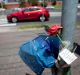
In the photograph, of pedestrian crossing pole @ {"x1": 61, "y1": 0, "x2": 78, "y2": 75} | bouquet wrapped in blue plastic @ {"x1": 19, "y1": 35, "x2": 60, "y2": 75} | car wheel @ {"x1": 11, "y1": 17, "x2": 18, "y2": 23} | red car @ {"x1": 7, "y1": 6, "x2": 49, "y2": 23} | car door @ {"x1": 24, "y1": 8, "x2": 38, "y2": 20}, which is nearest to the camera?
bouquet wrapped in blue plastic @ {"x1": 19, "y1": 35, "x2": 60, "y2": 75}

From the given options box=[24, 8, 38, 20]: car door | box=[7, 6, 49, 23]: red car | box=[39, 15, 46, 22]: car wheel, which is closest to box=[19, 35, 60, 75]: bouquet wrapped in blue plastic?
box=[39, 15, 46, 22]: car wheel

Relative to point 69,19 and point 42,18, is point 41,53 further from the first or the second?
point 42,18

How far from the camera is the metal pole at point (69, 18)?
429 cm

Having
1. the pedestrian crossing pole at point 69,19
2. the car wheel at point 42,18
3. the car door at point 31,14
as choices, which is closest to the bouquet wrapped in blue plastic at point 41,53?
the pedestrian crossing pole at point 69,19

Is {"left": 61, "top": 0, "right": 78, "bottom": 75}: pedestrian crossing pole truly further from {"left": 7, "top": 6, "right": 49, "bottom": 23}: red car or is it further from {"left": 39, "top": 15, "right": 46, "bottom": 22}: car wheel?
{"left": 7, "top": 6, "right": 49, "bottom": 23}: red car

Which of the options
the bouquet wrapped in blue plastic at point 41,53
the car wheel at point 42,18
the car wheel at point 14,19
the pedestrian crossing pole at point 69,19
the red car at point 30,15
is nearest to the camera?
the bouquet wrapped in blue plastic at point 41,53

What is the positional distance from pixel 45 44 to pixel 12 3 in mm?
44355

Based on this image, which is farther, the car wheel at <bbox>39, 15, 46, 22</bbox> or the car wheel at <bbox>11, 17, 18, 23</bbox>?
the car wheel at <bbox>11, 17, 18, 23</bbox>

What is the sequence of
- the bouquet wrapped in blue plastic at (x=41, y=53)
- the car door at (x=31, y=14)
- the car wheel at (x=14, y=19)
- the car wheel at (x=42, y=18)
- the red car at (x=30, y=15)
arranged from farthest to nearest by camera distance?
the car door at (x=31, y=14) < the red car at (x=30, y=15) < the car wheel at (x=14, y=19) < the car wheel at (x=42, y=18) < the bouquet wrapped in blue plastic at (x=41, y=53)

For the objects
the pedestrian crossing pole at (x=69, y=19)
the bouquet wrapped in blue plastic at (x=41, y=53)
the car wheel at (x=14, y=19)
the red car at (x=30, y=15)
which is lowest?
the car wheel at (x=14, y=19)

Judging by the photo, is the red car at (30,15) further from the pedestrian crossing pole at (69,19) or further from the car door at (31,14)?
the pedestrian crossing pole at (69,19)

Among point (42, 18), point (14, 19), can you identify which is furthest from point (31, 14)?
point (14, 19)

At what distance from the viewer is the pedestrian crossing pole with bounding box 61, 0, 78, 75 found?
429 centimetres

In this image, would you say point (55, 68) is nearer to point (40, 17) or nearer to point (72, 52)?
point (72, 52)
